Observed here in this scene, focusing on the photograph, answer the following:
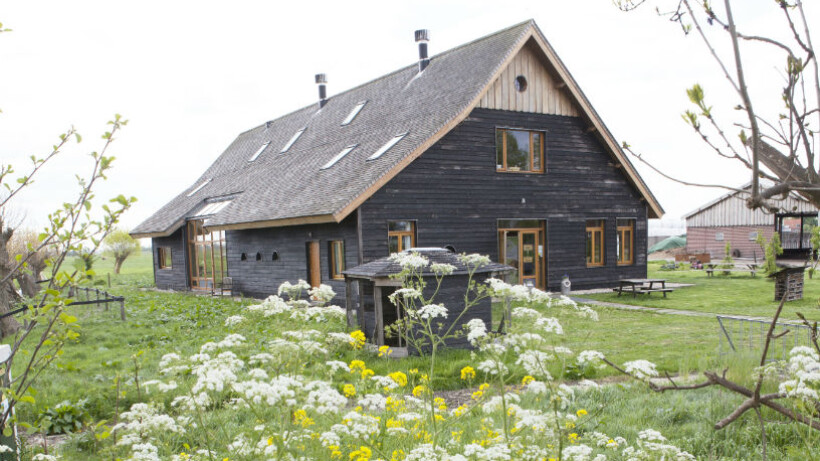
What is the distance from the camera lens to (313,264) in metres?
17.0

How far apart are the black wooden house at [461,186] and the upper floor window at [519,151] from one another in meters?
0.04

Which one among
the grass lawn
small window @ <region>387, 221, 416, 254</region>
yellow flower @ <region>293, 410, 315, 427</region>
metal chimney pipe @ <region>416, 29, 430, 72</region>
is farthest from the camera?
metal chimney pipe @ <region>416, 29, 430, 72</region>

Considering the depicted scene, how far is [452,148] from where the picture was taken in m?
16.1

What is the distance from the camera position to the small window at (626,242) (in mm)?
19641

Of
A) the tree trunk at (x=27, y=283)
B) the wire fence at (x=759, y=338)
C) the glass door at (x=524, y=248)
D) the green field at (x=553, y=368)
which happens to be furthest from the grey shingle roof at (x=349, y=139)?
the wire fence at (x=759, y=338)

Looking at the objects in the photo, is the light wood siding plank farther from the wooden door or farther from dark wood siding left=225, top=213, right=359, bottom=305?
the wooden door

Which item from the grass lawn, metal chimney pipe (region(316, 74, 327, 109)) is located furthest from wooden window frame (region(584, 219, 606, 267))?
metal chimney pipe (region(316, 74, 327, 109))

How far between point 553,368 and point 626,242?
1381cm

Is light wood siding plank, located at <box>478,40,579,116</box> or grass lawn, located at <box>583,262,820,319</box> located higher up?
light wood siding plank, located at <box>478,40,579,116</box>

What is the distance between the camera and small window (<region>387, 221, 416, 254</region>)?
15305mm

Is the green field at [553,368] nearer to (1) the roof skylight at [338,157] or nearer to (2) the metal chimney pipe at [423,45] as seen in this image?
(1) the roof skylight at [338,157]

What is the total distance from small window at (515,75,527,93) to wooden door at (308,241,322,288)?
766 centimetres

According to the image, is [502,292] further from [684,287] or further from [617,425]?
[684,287]

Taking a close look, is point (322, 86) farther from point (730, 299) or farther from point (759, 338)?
point (759, 338)
